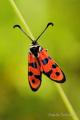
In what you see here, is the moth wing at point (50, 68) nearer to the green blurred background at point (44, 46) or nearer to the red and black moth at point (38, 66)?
the red and black moth at point (38, 66)

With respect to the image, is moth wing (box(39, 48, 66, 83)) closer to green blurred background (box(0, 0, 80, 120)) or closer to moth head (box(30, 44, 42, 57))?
moth head (box(30, 44, 42, 57))

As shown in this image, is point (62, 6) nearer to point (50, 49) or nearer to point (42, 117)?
point (50, 49)

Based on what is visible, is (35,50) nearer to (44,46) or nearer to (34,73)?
(34,73)

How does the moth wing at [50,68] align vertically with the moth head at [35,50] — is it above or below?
below

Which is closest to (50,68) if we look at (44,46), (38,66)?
(38,66)

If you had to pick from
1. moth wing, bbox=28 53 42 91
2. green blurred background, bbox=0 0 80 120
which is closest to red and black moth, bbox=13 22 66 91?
moth wing, bbox=28 53 42 91

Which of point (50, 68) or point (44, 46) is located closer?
point (50, 68)

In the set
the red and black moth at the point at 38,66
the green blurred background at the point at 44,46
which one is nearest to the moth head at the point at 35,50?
the red and black moth at the point at 38,66
